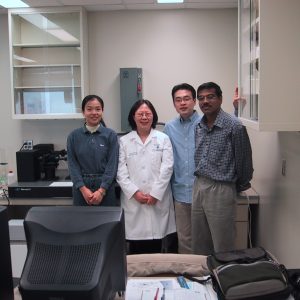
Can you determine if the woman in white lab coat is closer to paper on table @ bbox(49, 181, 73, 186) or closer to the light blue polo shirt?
the light blue polo shirt

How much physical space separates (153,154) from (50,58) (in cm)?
173

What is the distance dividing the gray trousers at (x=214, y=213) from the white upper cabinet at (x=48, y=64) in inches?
66.7

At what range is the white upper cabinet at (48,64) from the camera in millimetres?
3600

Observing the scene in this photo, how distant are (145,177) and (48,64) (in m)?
1.76

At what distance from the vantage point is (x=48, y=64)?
369 centimetres

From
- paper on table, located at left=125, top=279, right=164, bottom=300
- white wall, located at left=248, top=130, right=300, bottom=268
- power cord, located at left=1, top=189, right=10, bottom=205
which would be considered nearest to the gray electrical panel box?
white wall, located at left=248, top=130, right=300, bottom=268

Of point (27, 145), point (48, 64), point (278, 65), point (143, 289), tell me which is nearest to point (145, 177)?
point (143, 289)

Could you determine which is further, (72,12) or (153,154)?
(72,12)

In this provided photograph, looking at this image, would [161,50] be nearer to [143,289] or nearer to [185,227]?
[185,227]

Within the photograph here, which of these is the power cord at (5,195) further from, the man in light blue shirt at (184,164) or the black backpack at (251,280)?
the black backpack at (251,280)

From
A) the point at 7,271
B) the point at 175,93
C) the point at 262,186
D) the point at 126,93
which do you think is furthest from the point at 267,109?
the point at 126,93

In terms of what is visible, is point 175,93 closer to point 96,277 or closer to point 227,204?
point 227,204

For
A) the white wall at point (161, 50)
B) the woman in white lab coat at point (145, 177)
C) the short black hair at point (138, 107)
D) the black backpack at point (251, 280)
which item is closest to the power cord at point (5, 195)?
the woman in white lab coat at point (145, 177)

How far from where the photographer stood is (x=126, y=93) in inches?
146
